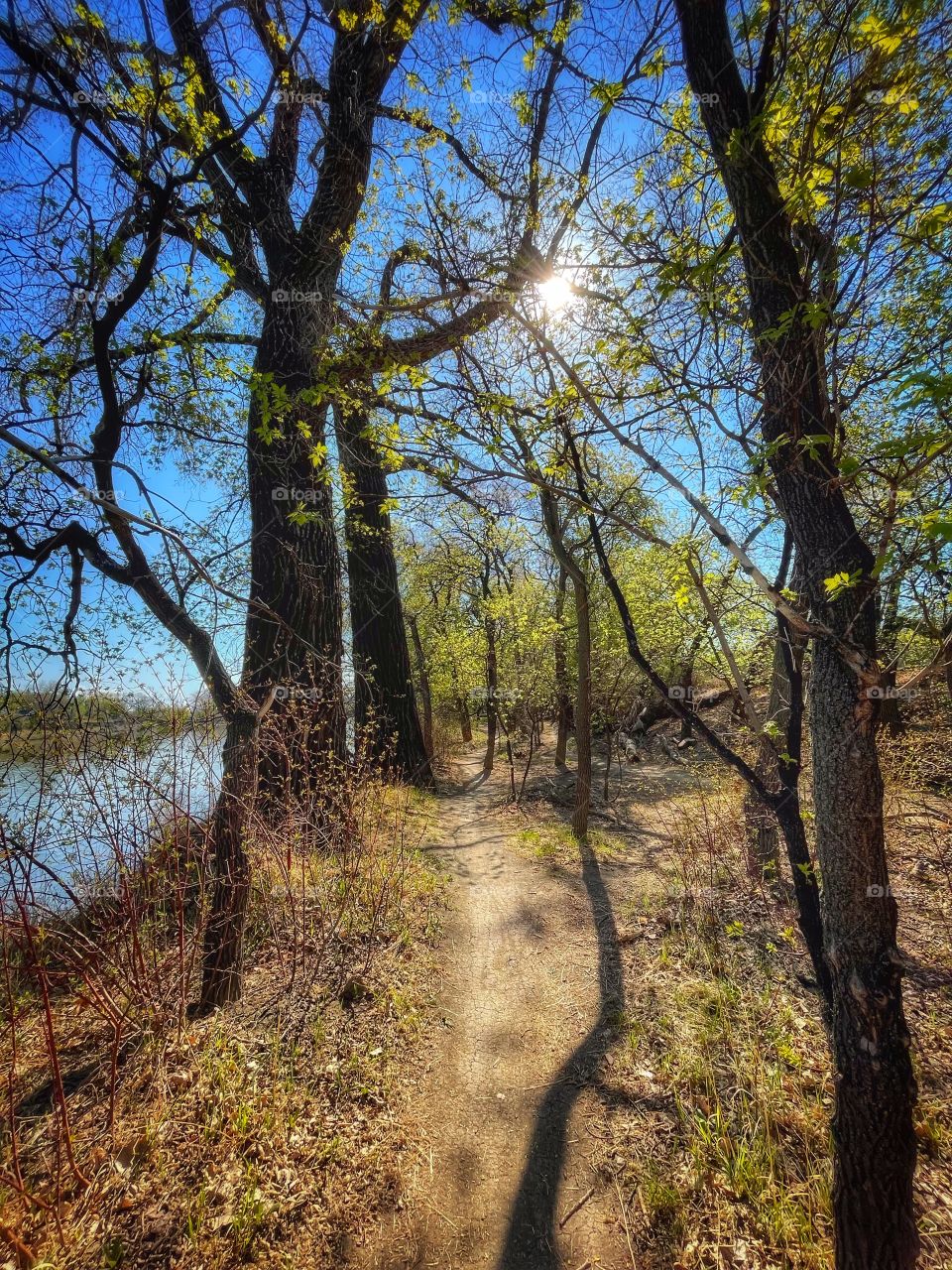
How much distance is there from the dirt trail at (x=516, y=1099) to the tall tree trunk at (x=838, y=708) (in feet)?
4.01

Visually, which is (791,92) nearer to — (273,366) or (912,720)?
(273,366)

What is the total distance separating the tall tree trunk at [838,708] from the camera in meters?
1.79

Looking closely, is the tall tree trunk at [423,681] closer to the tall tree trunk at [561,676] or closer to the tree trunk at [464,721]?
the tall tree trunk at [561,676]

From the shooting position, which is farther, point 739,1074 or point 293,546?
point 293,546

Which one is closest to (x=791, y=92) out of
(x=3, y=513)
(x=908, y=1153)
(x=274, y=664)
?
(x=908, y=1153)

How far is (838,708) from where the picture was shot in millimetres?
1995

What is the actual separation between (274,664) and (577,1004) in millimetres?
4208

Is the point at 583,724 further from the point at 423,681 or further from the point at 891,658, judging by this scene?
the point at 423,681

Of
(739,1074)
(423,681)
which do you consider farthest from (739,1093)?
(423,681)

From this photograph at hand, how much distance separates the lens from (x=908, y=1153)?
179cm

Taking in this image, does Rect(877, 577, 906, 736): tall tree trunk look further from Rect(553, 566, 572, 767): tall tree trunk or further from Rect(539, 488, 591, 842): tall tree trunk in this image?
Rect(553, 566, 572, 767): tall tree trunk

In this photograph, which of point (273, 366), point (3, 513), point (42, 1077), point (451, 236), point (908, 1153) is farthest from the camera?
point (273, 366)

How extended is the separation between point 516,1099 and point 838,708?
3100mm

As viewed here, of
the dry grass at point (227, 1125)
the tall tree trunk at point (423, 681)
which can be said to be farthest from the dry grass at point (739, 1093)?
the tall tree trunk at point (423, 681)
